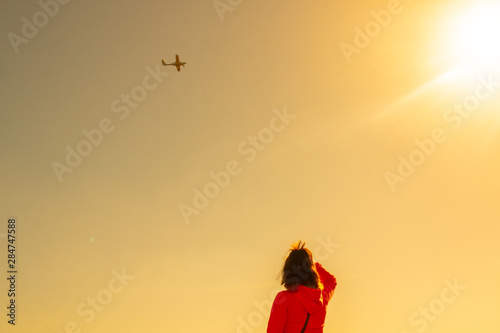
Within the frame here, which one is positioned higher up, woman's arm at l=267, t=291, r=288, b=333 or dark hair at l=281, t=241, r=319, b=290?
dark hair at l=281, t=241, r=319, b=290

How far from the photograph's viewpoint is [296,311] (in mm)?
6672

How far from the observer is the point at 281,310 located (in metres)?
6.61

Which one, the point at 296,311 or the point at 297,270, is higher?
the point at 297,270

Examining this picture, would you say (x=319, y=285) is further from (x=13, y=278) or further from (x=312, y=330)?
(x=13, y=278)

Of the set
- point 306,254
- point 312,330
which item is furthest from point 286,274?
point 312,330

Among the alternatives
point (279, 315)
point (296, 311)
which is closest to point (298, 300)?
point (296, 311)

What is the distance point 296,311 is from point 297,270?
0.52 metres

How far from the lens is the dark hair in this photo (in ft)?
22.2

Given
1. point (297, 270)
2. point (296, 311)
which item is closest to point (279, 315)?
point (296, 311)

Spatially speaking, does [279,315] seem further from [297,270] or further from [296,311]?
[297,270]

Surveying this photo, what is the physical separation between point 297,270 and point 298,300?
1.26 ft

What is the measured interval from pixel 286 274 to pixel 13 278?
98.2ft

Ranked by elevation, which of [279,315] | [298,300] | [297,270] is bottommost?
[279,315]

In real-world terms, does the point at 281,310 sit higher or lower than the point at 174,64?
lower
